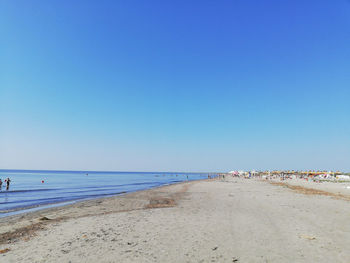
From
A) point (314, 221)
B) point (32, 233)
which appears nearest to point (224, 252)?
point (314, 221)

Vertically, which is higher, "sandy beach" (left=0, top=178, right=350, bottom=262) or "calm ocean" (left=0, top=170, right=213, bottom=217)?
"sandy beach" (left=0, top=178, right=350, bottom=262)

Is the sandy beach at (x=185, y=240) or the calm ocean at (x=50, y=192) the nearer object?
the sandy beach at (x=185, y=240)

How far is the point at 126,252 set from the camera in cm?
629

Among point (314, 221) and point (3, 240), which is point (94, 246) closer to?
point (3, 240)

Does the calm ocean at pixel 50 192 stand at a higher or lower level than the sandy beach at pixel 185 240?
lower

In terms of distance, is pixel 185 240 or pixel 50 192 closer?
pixel 185 240

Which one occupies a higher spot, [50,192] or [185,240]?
[185,240]

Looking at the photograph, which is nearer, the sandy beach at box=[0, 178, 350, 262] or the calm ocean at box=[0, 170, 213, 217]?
the sandy beach at box=[0, 178, 350, 262]

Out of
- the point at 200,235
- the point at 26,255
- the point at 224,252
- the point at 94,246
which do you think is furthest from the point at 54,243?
the point at 224,252

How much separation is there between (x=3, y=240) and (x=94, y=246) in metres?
4.48

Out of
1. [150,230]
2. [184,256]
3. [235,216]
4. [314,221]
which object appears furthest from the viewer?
[235,216]

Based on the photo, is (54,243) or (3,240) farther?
(3,240)

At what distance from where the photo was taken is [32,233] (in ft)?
28.7

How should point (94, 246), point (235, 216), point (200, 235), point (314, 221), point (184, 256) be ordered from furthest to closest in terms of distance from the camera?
point (235, 216) < point (314, 221) < point (200, 235) < point (94, 246) < point (184, 256)
